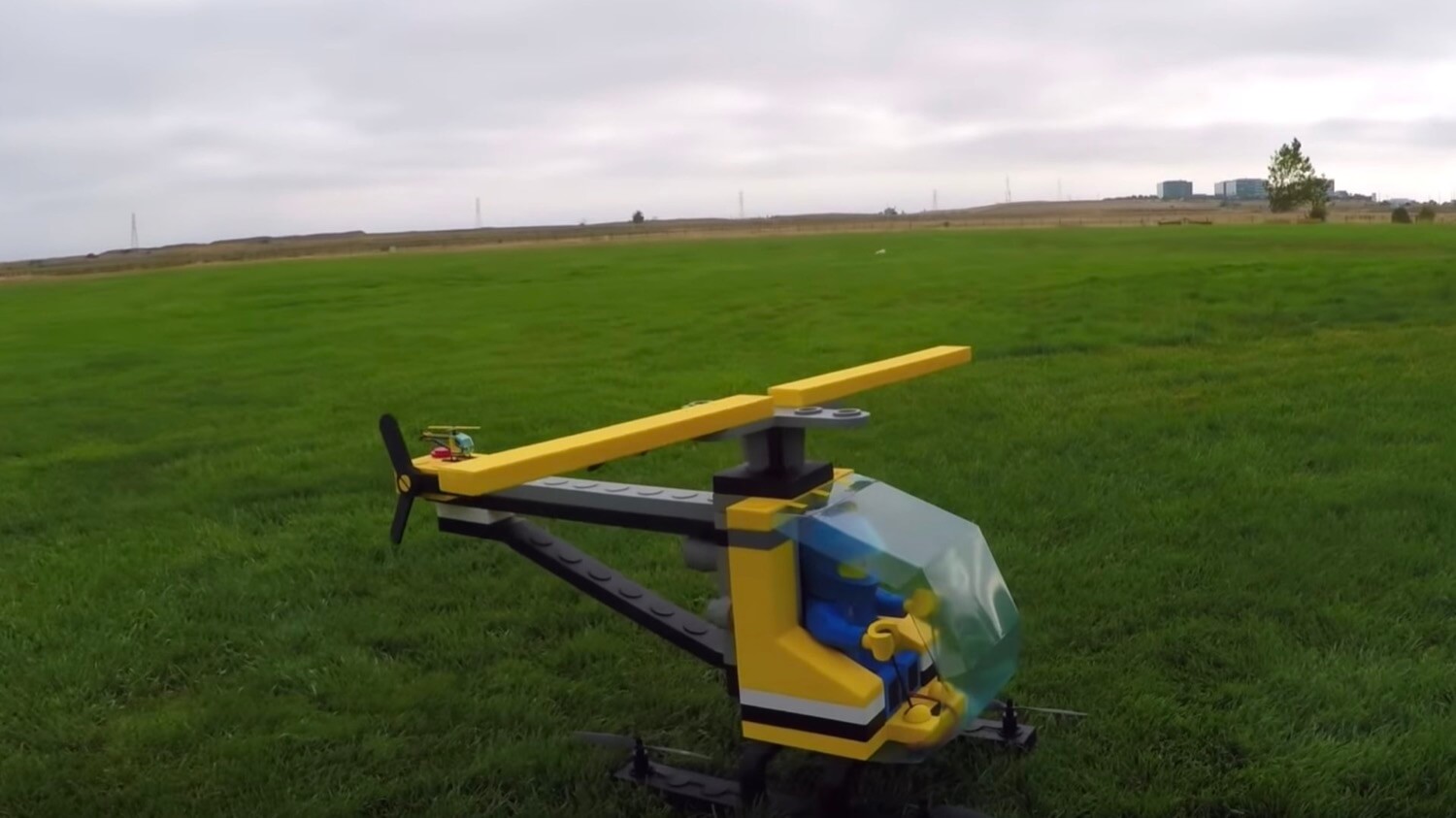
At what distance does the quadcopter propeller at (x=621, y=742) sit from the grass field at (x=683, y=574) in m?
0.07

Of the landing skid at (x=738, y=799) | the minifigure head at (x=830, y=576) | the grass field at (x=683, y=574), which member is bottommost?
the landing skid at (x=738, y=799)

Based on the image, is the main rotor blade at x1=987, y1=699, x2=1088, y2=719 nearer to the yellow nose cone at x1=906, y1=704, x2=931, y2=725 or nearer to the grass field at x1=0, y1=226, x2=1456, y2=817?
the grass field at x1=0, y1=226, x2=1456, y2=817

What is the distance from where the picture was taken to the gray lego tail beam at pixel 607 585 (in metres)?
3.19

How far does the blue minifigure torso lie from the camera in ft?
9.46

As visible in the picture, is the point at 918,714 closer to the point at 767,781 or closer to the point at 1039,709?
the point at 767,781

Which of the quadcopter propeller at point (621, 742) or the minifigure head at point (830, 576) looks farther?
the quadcopter propeller at point (621, 742)

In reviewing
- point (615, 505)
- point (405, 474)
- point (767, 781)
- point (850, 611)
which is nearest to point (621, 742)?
point (767, 781)

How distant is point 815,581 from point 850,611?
0.11 m

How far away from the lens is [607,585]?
336cm

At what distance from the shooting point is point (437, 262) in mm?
31297

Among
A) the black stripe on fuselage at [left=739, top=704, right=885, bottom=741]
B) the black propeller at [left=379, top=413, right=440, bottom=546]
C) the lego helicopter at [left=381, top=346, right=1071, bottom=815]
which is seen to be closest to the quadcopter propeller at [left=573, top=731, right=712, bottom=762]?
the lego helicopter at [left=381, top=346, right=1071, bottom=815]

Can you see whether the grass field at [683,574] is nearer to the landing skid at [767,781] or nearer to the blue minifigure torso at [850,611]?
the landing skid at [767,781]

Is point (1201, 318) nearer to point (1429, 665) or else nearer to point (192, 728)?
point (1429, 665)

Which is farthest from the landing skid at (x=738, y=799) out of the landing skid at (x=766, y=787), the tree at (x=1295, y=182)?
the tree at (x=1295, y=182)
